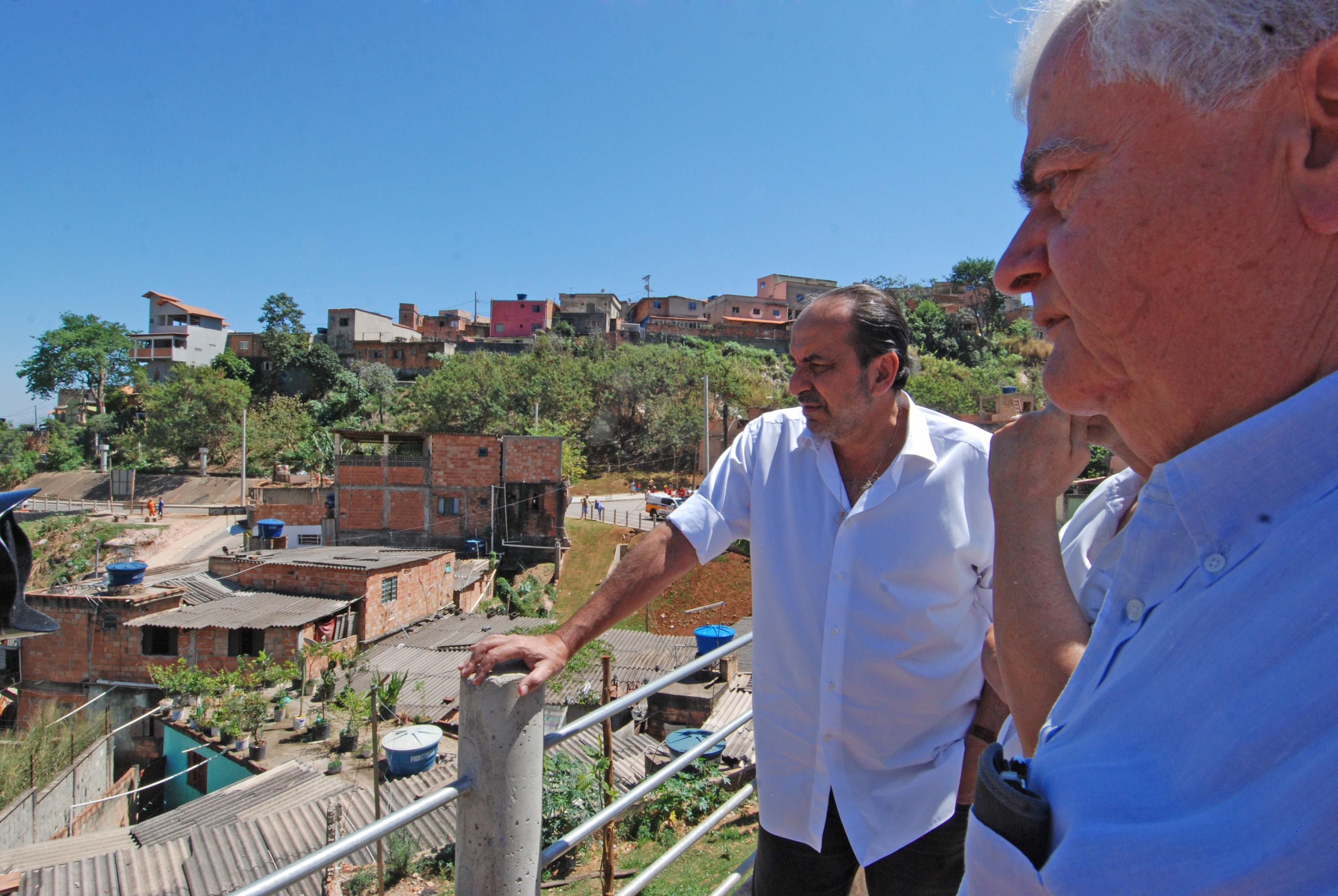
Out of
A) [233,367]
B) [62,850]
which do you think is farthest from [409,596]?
[233,367]

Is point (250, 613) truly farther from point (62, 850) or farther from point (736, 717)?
point (736, 717)

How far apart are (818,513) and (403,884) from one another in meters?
7.00

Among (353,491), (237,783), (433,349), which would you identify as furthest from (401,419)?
(237,783)

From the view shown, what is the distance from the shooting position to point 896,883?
1.71 m

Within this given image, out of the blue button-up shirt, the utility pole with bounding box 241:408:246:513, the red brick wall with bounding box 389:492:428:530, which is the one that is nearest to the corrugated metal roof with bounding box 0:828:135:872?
the blue button-up shirt

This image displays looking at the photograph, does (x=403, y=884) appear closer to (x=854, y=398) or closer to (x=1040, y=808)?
(x=854, y=398)

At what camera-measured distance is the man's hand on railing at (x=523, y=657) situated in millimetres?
1423

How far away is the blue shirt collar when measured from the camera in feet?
1.68

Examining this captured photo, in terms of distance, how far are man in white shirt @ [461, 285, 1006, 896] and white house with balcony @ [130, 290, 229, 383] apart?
2173 inches

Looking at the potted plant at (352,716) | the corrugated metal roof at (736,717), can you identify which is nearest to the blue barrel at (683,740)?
the corrugated metal roof at (736,717)

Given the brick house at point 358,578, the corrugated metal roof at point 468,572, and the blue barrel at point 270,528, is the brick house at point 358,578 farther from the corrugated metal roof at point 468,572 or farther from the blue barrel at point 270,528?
the blue barrel at point 270,528

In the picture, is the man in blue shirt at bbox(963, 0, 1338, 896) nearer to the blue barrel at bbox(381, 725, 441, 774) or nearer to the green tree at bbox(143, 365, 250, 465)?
the blue barrel at bbox(381, 725, 441, 774)

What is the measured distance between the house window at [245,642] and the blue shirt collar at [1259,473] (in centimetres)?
1627

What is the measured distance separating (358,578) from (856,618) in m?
16.3
